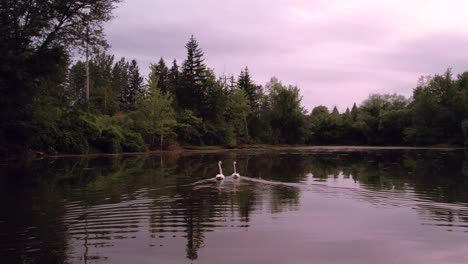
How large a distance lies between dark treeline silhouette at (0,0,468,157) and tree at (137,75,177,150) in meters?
0.16

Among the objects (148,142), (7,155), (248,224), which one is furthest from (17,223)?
(148,142)

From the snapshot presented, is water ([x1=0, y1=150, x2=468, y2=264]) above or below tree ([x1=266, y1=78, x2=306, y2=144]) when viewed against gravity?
below

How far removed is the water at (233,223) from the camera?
984 centimetres

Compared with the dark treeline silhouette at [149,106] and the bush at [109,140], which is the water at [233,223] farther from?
the bush at [109,140]

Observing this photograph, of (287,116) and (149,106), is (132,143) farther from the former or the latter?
(287,116)

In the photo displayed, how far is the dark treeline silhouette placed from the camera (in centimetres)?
3183

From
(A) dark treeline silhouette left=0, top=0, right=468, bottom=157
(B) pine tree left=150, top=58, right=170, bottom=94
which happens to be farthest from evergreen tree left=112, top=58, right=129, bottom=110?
(B) pine tree left=150, top=58, right=170, bottom=94

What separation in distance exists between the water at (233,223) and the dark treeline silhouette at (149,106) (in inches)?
520

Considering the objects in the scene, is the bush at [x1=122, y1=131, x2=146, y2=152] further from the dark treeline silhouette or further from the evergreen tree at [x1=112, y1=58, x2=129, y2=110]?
the evergreen tree at [x1=112, y1=58, x2=129, y2=110]

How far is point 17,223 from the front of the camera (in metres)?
12.7

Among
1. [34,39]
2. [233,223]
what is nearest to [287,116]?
[34,39]

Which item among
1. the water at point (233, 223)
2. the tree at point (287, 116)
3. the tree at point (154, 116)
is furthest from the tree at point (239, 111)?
the water at point (233, 223)

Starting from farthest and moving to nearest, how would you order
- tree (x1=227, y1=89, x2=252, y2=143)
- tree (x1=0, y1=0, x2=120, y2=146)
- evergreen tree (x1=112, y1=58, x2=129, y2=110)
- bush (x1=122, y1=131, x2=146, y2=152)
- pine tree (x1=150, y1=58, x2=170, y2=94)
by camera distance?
1. evergreen tree (x1=112, y1=58, x2=129, y2=110)
2. pine tree (x1=150, y1=58, x2=170, y2=94)
3. tree (x1=227, y1=89, x2=252, y2=143)
4. bush (x1=122, y1=131, x2=146, y2=152)
5. tree (x1=0, y1=0, x2=120, y2=146)

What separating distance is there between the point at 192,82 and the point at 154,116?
800 inches
